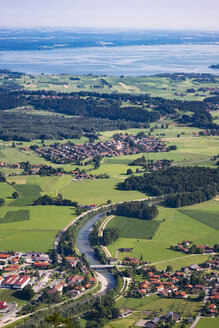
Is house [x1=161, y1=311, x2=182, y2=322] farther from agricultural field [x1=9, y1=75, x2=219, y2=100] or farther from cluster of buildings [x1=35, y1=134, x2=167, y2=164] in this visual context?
agricultural field [x1=9, y1=75, x2=219, y2=100]

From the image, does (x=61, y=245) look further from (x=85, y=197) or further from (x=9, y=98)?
(x=9, y=98)

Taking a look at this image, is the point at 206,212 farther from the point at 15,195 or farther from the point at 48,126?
the point at 48,126

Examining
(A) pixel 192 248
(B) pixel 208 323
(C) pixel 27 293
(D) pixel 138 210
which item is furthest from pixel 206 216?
(C) pixel 27 293

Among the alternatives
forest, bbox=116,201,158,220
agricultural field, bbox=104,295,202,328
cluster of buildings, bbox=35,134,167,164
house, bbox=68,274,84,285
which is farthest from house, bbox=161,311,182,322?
cluster of buildings, bbox=35,134,167,164

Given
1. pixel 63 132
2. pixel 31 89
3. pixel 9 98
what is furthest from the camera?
pixel 31 89

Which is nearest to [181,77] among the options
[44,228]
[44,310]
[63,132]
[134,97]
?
[134,97]
